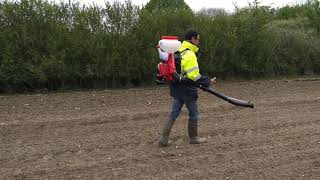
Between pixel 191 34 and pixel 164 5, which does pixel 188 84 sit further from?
pixel 164 5

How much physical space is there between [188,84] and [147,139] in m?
1.28

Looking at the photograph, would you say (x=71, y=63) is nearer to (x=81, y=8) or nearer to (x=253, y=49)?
(x=81, y=8)

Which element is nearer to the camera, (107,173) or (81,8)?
(107,173)

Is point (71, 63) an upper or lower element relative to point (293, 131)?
upper

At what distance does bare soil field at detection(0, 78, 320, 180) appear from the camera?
22.8 ft

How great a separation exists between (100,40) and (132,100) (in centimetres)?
241

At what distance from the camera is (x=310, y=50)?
19094 millimetres

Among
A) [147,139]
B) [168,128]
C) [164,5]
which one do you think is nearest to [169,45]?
[168,128]

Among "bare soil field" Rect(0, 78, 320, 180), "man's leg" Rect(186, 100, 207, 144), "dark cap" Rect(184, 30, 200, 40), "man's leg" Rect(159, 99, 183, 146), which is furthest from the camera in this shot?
"man's leg" Rect(186, 100, 207, 144)

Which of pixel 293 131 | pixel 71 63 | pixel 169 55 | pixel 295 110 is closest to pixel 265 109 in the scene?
pixel 295 110

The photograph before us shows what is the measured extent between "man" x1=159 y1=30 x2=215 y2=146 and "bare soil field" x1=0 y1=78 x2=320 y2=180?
0.87ft

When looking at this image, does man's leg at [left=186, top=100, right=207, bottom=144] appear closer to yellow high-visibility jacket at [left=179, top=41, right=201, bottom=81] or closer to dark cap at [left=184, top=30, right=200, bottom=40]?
yellow high-visibility jacket at [left=179, top=41, right=201, bottom=81]

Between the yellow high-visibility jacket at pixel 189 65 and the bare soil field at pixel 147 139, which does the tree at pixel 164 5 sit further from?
the yellow high-visibility jacket at pixel 189 65

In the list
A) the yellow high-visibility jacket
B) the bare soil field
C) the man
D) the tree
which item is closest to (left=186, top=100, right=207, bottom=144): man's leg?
the man
